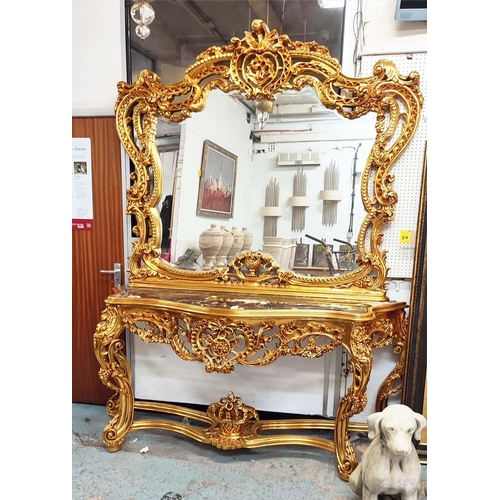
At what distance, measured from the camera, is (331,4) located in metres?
2.16

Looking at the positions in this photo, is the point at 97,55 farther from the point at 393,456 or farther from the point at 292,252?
the point at 393,456

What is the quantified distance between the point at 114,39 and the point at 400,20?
1.68 metres

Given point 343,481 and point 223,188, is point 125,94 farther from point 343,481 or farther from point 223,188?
point 343,481

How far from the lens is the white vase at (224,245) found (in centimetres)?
222

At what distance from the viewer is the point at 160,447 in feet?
7.26

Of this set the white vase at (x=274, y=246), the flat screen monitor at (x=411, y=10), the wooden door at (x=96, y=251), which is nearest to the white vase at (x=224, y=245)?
the white vase at (x=274, y=246)

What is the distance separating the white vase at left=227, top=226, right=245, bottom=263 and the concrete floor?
1094mm

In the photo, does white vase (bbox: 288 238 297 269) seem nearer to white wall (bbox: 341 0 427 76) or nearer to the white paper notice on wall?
white wall (bbox: 341 0 427 76)

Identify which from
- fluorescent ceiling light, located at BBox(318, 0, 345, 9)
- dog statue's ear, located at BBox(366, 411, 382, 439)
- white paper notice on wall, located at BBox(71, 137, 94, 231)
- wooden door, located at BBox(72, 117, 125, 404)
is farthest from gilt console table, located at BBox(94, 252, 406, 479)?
fluorescent ceiling light, located at BBox(318, 0, 345, 9)

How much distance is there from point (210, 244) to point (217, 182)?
358mm

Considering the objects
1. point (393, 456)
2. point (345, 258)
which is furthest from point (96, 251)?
point (393, 456)

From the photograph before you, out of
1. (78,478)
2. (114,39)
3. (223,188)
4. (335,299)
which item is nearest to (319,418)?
(335,299)

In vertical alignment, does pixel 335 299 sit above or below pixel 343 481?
above

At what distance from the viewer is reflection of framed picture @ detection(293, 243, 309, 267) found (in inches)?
84.5
